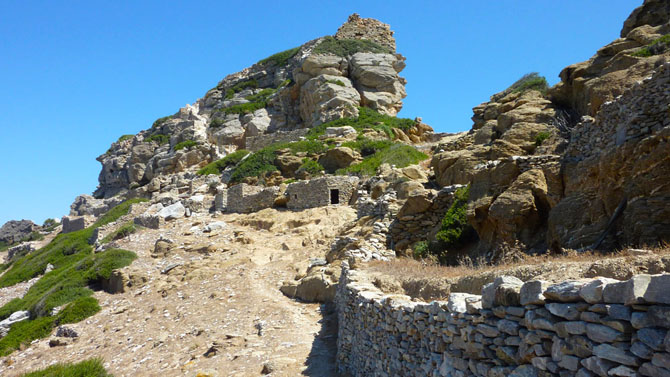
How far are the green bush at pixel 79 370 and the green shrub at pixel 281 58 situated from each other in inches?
1988

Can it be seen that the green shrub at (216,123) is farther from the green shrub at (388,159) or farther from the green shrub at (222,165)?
the green shrub at (388,159)

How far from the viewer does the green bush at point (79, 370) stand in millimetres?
11312

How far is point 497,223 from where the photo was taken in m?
9.83

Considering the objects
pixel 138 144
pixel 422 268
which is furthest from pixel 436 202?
pixel 138 144

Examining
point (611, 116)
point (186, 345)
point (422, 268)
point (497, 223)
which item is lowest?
point (186, 345)

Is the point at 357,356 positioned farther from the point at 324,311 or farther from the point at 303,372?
the point at 324,311

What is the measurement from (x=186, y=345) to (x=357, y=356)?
19.1ft

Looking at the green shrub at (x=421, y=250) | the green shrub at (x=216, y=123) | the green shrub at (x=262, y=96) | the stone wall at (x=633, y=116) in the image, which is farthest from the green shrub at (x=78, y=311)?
the green shrub at (x=262, y=96)

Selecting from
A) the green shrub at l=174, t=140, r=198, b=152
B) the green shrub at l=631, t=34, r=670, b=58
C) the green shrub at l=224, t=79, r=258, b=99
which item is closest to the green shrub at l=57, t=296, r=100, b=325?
the green shrub at l=631, t=34, r=670, b=58

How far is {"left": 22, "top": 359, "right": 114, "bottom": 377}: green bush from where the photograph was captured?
1131 centimetres

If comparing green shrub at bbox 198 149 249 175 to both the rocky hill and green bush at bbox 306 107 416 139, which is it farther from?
green bush at bbox 306 107 416 139

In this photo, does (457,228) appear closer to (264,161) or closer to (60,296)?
(60,296)

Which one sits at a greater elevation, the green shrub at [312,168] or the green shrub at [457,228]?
the green shrub at [312,168]

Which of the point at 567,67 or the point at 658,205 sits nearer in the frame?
the point at 658,205
